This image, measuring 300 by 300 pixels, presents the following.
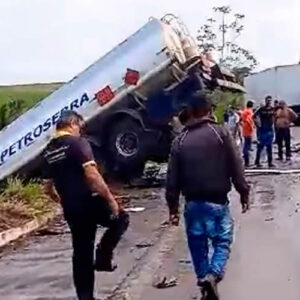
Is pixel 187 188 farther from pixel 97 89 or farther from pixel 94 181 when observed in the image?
pixel 97 89

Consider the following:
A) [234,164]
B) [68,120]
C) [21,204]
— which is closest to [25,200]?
[21,204]

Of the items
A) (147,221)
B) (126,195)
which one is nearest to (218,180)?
(147,221)

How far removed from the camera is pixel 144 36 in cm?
1934

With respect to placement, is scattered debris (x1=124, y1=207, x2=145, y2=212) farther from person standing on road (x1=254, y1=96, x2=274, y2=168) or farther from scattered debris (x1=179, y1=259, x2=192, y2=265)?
person standing on road (x1=254, y1=96, x2=274, y2=168)

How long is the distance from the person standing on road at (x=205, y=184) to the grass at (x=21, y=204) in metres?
5.92

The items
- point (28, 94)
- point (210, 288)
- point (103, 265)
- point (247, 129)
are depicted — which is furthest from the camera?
point (28, 94)

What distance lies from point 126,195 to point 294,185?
369 cm

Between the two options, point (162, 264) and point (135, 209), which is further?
point (135, 209)

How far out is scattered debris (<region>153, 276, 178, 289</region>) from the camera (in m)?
9.55

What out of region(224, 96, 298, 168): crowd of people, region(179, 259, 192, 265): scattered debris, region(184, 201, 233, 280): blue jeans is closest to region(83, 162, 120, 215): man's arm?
region(184, 201, 233, 280): blue jeans

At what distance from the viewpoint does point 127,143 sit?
2017 cm

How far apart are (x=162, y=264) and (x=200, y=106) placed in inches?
134

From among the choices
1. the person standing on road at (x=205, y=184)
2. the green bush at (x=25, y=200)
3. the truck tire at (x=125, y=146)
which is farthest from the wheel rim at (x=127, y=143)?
the person standing on road at (x=205, y=184)

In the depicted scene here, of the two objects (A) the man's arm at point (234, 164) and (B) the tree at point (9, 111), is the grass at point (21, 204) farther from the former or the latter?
(B) the tree at point (9, 111)
